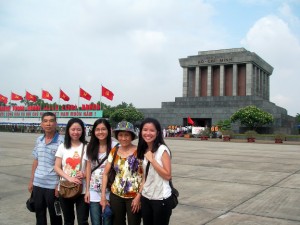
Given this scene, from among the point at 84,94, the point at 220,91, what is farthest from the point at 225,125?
the point at 84,94

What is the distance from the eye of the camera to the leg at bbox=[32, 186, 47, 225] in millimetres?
3855

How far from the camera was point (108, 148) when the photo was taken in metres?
3.71

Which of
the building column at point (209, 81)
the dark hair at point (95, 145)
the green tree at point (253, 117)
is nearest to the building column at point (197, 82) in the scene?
the building column at point (209, 81)

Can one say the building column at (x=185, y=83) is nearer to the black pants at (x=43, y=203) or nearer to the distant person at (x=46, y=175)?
the distant person at (x=46, y=175)

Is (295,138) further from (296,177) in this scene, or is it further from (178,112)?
(296,177)

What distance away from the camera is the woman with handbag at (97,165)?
3.51 m

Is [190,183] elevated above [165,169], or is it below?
below

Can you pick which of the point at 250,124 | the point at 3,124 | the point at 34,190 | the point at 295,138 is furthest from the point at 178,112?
the point at 34,190

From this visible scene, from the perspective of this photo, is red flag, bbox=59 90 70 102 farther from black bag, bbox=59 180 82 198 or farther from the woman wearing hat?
the woman wearing hat

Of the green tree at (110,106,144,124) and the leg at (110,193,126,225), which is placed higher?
the green tree at (110,106,144,124)

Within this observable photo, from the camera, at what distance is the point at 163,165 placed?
10.5ft

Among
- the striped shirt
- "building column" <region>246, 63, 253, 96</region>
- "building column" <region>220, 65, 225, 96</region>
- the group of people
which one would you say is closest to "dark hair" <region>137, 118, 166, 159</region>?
the group of people

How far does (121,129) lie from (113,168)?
41 cm

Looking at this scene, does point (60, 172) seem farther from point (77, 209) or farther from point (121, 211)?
point (121, 211)
